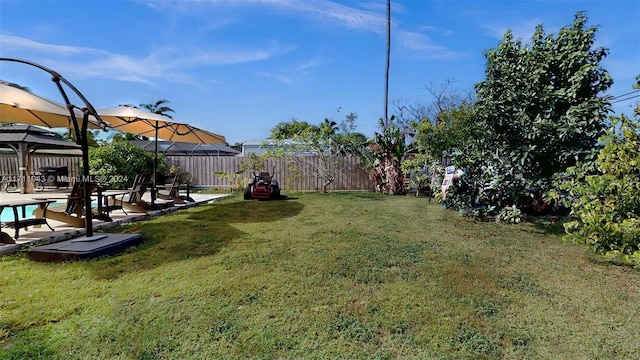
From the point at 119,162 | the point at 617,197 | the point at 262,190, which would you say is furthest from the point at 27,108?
the point at 119,162

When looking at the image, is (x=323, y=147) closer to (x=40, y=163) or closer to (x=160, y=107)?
(x=40, y=163)

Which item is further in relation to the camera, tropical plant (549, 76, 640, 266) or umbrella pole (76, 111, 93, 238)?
umbrella pole (76, 111, 93, 238)

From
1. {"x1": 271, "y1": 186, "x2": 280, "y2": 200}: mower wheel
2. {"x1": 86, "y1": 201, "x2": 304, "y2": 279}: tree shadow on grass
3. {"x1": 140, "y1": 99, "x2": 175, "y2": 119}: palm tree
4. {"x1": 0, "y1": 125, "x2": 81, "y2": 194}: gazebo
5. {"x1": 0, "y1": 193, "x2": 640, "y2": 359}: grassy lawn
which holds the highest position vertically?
{"x1": 140, "y1": 99, "x2": 175, "y2": 119}: palm tree

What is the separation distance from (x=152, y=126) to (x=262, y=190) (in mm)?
3825

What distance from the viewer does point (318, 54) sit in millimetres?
14570

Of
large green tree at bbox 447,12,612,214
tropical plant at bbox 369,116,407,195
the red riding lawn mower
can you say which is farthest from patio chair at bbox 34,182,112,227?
tropical plant at bbox 369,116,407,195

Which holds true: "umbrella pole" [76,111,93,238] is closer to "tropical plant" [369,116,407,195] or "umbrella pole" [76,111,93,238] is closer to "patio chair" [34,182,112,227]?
"patio chair" [34,182,112,227]

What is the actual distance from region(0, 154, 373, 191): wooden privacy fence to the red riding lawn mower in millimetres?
3401

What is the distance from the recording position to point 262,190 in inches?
422

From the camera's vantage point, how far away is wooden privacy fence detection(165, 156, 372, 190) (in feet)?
48.6

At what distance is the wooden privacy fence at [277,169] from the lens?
48.5 ft

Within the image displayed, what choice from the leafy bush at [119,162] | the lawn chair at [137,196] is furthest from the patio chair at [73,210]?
the leafy bush at [119,162]

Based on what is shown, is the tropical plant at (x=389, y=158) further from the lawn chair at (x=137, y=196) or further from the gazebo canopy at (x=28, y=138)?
the gazebo canopy at (x=28, y=138)

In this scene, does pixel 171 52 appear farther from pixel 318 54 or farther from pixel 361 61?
pixel 361 61
